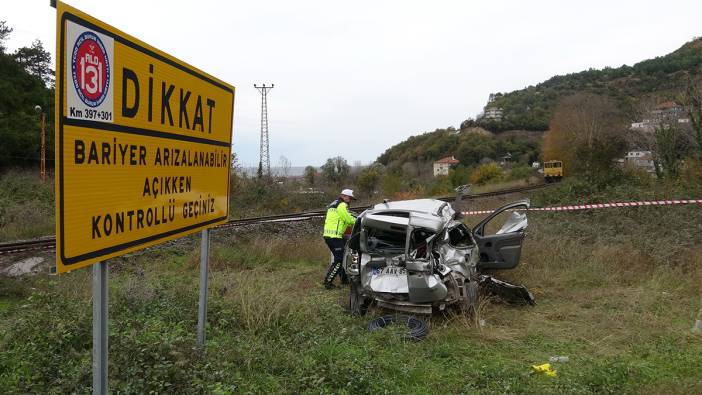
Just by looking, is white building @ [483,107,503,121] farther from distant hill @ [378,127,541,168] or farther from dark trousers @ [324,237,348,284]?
dark trousers @ [324,237,348,284]

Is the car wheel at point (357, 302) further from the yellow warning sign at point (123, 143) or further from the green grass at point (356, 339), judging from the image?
the yellow warning sign at point (123, 143)

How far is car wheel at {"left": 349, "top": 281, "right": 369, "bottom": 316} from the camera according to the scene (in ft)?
21.4

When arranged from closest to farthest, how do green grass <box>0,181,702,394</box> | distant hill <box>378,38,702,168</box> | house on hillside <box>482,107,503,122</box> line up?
green grass <box>0,181,702,394</box>
distant hill <box>378,38,702,168</box>
house on hillside <box>482,107,503,122</box>

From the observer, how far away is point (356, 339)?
5.02 m

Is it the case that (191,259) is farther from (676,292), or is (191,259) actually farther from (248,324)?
(676,292)

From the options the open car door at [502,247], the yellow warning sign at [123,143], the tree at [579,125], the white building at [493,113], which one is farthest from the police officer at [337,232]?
the white building at [493,113]

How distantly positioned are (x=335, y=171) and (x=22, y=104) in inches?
858

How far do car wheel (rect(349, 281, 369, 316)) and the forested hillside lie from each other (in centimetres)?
2808

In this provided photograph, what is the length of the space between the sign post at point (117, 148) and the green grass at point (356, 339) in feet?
3.89

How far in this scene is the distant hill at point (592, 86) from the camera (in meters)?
63.6

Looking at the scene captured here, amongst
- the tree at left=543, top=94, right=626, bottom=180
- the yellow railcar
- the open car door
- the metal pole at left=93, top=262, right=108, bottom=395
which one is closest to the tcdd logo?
the metal pole at left=93, top=262, right=108, bottom=395

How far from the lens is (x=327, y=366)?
404cm

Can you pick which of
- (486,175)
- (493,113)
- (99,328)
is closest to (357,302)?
(99,328)

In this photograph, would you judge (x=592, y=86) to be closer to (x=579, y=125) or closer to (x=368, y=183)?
(x=579, y=125)
